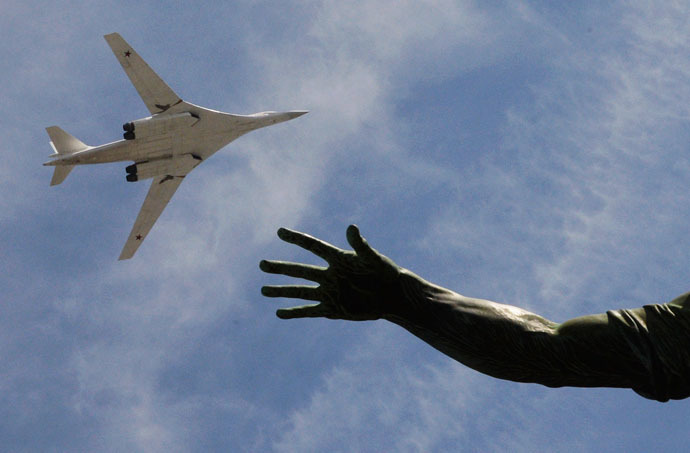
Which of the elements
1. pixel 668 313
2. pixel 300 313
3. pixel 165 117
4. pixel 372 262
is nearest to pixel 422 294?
pixel 372 262

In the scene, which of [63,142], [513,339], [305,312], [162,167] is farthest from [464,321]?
[63,142]

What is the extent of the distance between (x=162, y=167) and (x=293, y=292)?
3974 centimetres

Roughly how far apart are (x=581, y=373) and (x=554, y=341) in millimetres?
273

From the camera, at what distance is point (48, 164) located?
143 feet

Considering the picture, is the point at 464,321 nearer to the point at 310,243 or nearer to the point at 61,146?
the point at 310,243

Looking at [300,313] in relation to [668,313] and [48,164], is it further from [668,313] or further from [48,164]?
[48,164]

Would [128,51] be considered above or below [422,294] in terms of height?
above

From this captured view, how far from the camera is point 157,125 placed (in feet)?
141

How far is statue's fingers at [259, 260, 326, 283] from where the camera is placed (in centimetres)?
639

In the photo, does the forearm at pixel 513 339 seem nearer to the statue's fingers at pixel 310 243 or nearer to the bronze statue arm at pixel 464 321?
the bronze statue arm at pixel 464 321

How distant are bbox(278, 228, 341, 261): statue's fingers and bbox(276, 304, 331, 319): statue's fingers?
0.39m

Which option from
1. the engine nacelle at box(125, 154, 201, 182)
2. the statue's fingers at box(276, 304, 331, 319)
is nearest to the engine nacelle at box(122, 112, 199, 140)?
the engine nacelle at box(125, 154, 201, 182)

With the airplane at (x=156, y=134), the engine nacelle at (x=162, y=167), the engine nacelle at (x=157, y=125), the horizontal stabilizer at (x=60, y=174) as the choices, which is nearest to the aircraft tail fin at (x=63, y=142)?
the airplane at (x=156, y=134)

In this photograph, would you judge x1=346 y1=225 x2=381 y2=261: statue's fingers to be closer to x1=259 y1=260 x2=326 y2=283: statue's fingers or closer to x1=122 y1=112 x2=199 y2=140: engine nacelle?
x1=259 y1=260 x2=326 y2=283: statue's fingers
